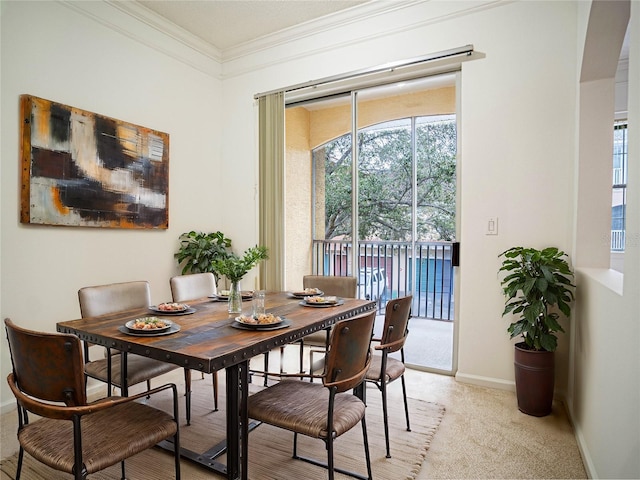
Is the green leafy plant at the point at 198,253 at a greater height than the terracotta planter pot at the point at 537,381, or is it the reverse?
the green leafy plant at the point at 198,253

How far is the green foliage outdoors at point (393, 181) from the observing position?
3574 mm

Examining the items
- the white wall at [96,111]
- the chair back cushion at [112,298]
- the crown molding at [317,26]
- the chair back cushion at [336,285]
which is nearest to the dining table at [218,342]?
the chair back cushion at [112,298]

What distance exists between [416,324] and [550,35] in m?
2.82

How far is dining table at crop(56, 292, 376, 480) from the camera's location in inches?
61.5

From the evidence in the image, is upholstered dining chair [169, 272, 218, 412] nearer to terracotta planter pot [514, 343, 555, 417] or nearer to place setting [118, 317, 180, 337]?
place setting [118, 317, 180, 337]

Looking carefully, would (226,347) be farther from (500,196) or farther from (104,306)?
(500,196)

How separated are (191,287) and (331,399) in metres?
1.78

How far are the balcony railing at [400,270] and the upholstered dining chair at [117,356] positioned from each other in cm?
202

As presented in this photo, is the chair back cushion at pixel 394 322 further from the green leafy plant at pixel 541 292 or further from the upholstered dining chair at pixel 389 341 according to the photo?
the green leafy plant at pixel 541 292

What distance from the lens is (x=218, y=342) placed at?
1.68 m

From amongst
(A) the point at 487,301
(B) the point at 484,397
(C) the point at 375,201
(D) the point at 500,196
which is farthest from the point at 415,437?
(C) the point at 375,201

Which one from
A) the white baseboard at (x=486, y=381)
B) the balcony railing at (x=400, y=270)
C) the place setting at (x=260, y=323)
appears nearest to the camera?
the place setting at (x=260, y=323)

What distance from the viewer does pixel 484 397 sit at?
2.91 m

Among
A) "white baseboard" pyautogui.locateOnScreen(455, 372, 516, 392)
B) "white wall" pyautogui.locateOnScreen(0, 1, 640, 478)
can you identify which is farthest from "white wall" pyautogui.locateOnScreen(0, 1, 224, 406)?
"white baseboard" pyautogui.locateOnScreen(455, 372, 516, 392)
